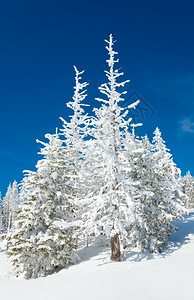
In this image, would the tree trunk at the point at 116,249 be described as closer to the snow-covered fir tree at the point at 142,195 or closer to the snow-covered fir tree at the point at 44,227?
the snow-covered fir tree at the point at 142,195

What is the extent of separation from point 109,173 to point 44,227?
20.5ft

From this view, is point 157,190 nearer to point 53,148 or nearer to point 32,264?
point 53,148

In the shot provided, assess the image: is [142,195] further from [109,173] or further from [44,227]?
[44,227]

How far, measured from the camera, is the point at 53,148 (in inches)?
699

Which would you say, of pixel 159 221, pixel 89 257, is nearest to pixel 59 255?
pixel 89 257

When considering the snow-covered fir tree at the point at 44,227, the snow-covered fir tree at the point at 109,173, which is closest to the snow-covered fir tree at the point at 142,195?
the snow-covered fir tree at the point at 109,173

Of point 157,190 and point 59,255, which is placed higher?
point 157,190

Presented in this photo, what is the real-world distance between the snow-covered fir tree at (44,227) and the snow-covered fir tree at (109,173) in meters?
1.78

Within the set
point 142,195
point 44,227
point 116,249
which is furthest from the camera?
point 142,195

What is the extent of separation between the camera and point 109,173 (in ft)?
51.6

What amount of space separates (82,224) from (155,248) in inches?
266

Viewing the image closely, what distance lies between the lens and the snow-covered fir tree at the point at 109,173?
49.5 ft

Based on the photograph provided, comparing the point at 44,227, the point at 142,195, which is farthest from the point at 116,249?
the point at 44,227

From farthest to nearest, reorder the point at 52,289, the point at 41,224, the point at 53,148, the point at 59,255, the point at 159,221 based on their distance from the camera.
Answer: the point at 159,221, the point at 53,148, the point at 41,224, the point at 59,255, the point at 52,289
